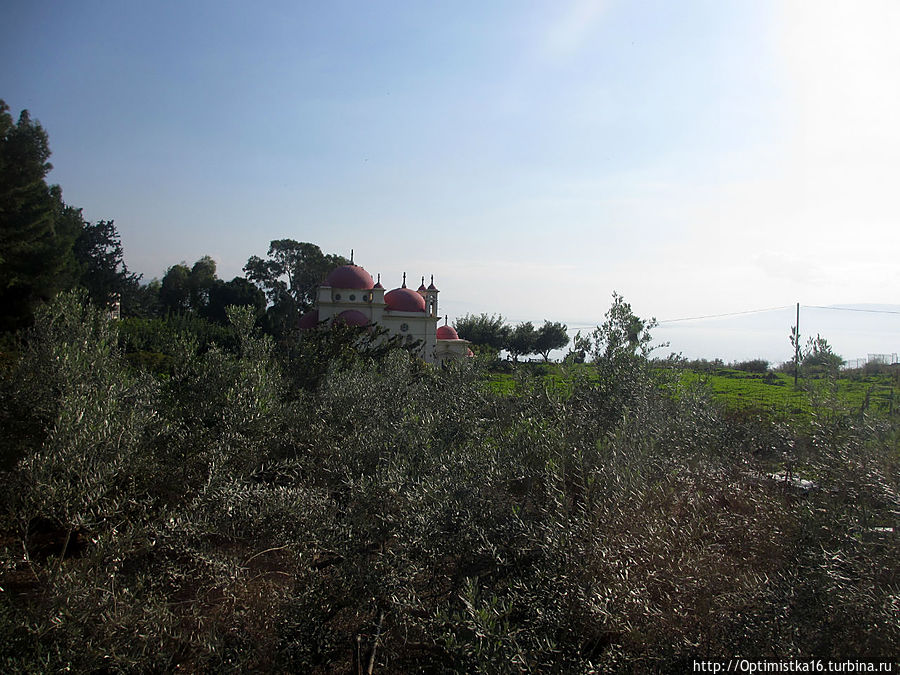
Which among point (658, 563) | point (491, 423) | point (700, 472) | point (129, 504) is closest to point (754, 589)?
point (658, 563)

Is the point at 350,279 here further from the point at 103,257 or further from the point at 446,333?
the point at 103,257

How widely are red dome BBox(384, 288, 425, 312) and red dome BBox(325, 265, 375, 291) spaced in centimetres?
159

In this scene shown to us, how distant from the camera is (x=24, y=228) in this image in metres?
21.4

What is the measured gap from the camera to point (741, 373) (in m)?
24.1

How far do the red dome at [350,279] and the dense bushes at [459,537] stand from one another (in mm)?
29060

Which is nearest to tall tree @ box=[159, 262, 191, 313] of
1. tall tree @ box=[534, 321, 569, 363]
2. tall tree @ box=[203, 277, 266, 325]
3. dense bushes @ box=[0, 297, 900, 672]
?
tall tree @ box=[203, 277, 266, 325]

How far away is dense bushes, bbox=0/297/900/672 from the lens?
260 centimetres

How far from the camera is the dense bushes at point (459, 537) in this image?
8.54 ft

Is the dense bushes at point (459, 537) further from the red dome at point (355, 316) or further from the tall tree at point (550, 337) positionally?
the tall tree at point (550, 337)

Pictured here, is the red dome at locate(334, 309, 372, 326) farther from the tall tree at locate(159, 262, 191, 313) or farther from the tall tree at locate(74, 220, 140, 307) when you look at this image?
the tall tree at locate(159, 262, 191, 313)

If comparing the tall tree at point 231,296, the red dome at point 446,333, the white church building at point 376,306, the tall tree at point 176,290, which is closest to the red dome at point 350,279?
the white church building at point 376,306

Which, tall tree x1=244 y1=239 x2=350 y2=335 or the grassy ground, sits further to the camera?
tall tree x1=244 y1=239 x2=350 y2=335

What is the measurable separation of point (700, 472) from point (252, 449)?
3925 mm

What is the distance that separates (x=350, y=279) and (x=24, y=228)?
1683 centimetres
